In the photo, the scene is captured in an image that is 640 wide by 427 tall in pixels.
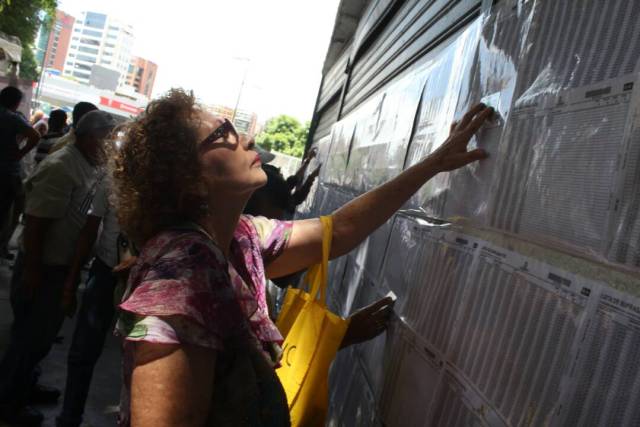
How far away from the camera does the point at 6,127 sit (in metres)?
5.44

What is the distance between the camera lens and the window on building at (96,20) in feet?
580

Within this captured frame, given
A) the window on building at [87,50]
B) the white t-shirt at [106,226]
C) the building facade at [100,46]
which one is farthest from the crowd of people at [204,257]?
the window on building at [87,50]

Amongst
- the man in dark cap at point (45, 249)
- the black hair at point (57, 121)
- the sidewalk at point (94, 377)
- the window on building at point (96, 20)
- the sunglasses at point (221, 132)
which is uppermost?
the window on building at point (96, 20)

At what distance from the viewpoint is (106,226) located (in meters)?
3.42

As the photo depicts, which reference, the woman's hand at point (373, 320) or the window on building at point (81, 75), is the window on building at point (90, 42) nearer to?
the window on building at point (81, 75)

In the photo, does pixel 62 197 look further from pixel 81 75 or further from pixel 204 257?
pixel 81 75

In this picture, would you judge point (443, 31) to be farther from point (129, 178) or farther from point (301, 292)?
point (129, 178)

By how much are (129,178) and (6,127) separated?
4.69 metres

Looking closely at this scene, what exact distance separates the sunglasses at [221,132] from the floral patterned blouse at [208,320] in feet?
0.92

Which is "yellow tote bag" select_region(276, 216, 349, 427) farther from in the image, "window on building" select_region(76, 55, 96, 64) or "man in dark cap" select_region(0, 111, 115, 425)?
"window on building" select_region(76, 55, 96, 64)

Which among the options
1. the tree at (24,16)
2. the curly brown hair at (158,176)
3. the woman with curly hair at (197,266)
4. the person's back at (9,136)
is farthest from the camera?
the tree at (24,16)

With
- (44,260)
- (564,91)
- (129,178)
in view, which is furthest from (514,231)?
(44,260)

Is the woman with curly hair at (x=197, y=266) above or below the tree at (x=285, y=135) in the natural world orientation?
below

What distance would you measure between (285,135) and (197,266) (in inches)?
1819
